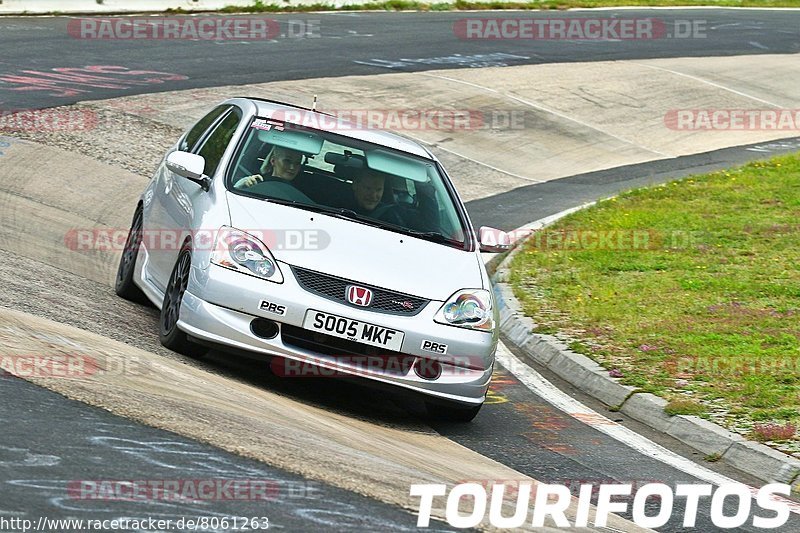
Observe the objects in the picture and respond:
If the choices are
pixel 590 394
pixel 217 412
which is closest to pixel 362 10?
pixel 590 394

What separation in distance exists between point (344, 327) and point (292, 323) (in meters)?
0.30

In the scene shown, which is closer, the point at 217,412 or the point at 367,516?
the point at 367,516

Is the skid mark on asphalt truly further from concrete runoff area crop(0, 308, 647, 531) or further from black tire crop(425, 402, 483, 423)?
black tire crop(425, 402, 483, 423)

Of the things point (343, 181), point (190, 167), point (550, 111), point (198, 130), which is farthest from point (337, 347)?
point (550, 111)

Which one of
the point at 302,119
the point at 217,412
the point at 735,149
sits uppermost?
the point at 302,119

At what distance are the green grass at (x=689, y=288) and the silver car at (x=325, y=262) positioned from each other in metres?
1.72

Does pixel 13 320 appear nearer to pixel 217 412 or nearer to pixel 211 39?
pixel 217 412

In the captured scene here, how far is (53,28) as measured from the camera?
22703 mm

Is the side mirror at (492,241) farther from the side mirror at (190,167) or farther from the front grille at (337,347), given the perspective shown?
the side mirror at (190,167)

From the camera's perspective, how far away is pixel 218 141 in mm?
9141

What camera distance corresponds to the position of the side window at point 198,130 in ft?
32.2

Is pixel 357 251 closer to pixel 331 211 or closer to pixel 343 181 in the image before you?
pixel 331 211

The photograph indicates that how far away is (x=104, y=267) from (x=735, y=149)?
40.9 feet

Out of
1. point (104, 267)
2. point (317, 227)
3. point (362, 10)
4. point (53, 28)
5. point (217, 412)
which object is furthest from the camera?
point (362, 10)
